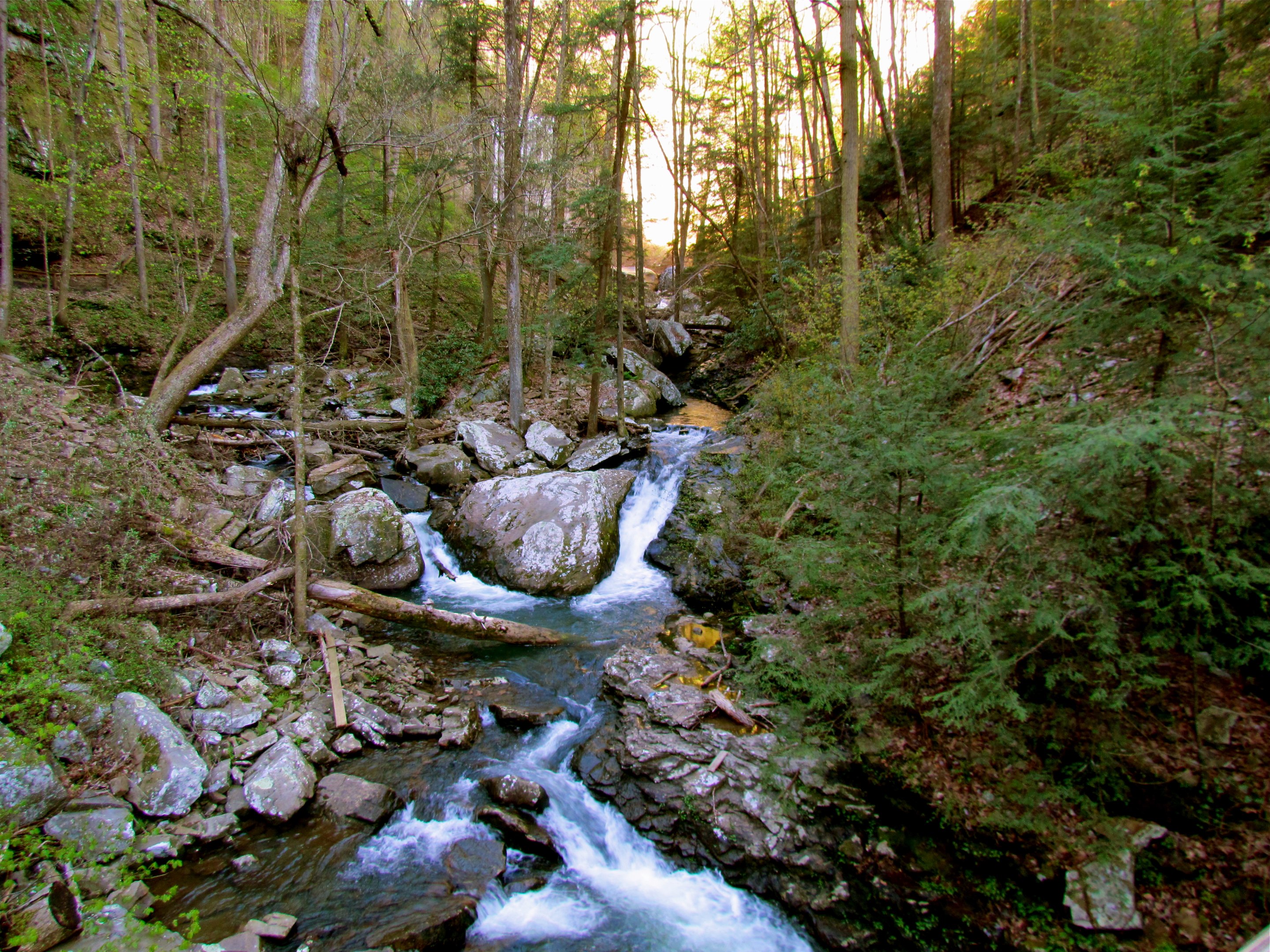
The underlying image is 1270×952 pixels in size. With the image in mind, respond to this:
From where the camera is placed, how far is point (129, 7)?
14.8 metres

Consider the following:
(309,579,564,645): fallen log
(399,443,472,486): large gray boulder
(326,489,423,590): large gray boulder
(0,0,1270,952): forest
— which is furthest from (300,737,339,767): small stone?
(399,443,472,486): large gray boulder

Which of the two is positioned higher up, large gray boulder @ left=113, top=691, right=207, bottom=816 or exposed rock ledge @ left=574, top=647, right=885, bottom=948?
large gray boulder @ left=113, top=691, right=207, bottom=816

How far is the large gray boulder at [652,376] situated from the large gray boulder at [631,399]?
555 mm

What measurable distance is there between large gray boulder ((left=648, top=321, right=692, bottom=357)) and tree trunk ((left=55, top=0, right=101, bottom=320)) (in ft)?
45.6

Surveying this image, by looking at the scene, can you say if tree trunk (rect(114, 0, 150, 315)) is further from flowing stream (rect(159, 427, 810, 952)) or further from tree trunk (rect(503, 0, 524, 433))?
flowing stream (rect(159, 427, 810, 952))

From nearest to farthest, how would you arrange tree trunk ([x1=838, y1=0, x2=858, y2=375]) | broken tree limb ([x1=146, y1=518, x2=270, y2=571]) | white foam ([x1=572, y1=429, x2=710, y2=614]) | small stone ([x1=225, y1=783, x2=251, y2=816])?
small stone ([x1=225, y1=783, x2=251, y2=816]) < broken tree limb ([x1=146, y1=518, x2=270, y2=571]) < tree trunk ([x1=838, y1=0, x2=858, y2=375]) < white foam ([x1=572, y1=429, x2=710, y2=614])

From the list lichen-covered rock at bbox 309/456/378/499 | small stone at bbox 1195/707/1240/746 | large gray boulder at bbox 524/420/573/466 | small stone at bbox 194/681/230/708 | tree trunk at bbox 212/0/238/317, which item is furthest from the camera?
tree trunk at bbox 212/0/238/317

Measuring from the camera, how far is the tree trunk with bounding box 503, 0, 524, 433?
11594mm

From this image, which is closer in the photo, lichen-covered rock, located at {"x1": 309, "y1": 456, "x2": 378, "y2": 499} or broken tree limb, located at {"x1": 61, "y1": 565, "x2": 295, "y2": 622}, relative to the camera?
broken tree limb, located at {"x1": 61, "y1": 565, "x2": 295, "y2": 622}

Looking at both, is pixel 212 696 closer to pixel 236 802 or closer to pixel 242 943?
pixel 236 802

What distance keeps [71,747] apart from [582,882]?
3.75 m

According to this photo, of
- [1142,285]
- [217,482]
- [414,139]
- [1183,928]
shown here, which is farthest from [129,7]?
[1183,928]

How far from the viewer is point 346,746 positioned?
5.09m

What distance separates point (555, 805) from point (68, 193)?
571 inches
